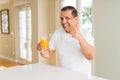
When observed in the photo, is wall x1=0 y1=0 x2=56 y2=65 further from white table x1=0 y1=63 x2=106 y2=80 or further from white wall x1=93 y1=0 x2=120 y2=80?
white table x1=0 y1=63 x2=106 y2=80

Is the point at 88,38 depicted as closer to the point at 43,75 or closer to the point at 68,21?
the point at 68,21

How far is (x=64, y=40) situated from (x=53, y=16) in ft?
12.0

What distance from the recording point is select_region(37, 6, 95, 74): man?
1.66 meters

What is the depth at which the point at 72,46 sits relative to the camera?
1856mm

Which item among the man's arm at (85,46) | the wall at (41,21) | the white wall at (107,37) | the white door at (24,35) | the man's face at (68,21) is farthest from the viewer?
the white door at (24,35)

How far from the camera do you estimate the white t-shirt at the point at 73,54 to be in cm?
180

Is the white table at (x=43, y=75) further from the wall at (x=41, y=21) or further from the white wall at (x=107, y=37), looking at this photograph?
the wall at (x=41, y=21)

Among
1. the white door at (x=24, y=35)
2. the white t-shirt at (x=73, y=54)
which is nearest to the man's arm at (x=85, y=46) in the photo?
the white t-shirt at (x=73, y=54)

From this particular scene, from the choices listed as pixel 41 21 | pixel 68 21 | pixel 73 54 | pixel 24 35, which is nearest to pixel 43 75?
pixel 73 54

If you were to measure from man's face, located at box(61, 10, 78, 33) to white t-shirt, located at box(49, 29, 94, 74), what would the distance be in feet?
0.49

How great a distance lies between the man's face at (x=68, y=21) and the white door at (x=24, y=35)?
4706 mm

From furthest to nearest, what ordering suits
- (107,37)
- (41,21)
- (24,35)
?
(24,35) → (41,21) → (107,37)

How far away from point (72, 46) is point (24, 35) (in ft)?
17.0

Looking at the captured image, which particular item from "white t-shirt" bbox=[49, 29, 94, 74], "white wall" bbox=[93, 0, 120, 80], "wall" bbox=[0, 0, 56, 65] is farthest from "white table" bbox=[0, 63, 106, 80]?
"wall" bbox=[0, 0, 56, 65]
